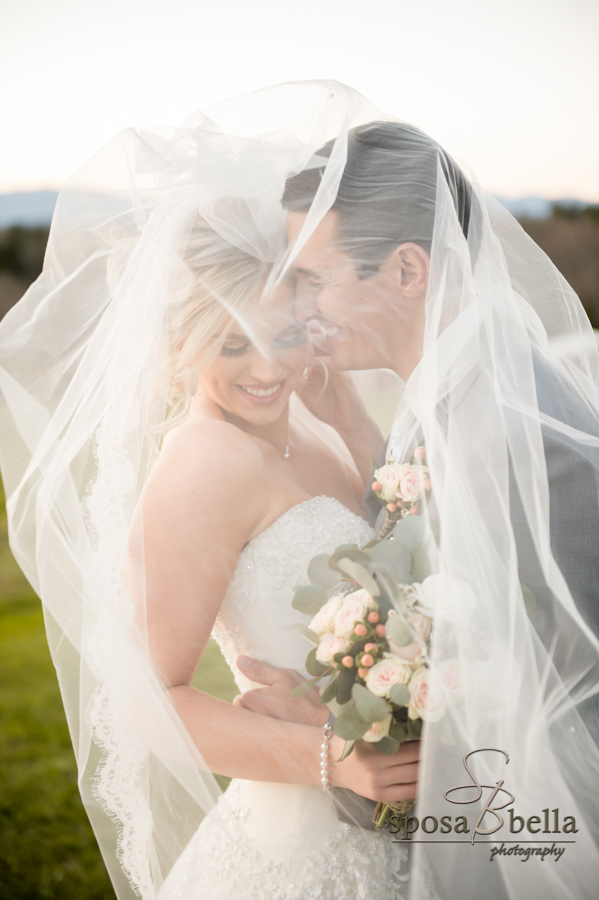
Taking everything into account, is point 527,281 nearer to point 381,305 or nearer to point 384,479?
point 381,305

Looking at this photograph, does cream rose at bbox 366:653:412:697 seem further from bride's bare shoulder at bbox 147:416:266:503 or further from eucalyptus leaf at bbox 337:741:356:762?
bride's bare shoulder at bbox 147:416:266:503

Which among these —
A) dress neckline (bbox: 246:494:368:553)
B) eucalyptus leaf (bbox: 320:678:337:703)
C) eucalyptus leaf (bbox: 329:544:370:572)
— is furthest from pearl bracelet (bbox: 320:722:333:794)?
dress neckline (bbox: 246:494:368:553)

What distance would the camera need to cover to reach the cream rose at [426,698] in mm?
1386

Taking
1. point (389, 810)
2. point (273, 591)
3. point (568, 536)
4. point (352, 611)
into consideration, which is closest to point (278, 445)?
point (273, 591)

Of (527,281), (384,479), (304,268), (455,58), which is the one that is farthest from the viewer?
(455,58)

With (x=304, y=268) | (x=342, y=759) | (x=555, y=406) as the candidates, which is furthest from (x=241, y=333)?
(x=342, y=759)

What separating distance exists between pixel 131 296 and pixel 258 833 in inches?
A: 60.1

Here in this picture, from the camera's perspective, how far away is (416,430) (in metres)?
1.74

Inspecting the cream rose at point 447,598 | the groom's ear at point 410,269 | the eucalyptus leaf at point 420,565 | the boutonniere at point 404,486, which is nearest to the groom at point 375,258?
the groom's ear at point 410,269

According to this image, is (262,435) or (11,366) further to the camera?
(262,435)

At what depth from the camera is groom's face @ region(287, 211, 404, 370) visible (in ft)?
5.84

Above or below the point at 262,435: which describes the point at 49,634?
below

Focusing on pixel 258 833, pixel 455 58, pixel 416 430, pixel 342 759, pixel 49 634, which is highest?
pixel 455 58

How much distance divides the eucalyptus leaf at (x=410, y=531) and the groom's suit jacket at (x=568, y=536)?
0.24m
